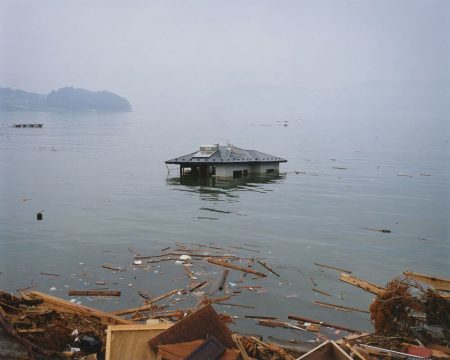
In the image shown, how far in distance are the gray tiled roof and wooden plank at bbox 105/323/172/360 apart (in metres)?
38.7

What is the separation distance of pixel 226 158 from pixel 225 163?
1917 mm

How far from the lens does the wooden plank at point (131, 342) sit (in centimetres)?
788

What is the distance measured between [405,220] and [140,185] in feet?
80.1

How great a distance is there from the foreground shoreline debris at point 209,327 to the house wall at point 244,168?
30499 mm

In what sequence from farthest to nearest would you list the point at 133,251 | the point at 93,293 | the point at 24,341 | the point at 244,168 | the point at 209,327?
the point at 244,168
the point at 133,251
the point at 93,293
the point at 209,327
the point at 24,341

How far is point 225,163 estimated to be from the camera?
47.0 meters

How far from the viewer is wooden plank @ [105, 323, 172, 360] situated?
7879 millimetres

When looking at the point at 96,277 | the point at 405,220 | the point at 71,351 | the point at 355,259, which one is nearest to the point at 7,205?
the point at 96,277

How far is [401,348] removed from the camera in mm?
9734

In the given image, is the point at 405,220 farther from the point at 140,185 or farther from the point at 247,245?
the point at 140,185

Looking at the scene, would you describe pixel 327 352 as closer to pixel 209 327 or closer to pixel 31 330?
pixel 209 327

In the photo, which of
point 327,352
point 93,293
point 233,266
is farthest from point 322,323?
point 93,293

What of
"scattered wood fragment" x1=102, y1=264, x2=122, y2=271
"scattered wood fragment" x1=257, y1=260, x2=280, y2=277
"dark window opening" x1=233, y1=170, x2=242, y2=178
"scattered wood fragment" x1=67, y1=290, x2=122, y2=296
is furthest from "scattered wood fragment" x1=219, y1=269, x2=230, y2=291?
"dark window opening" x1=233, y1=170, x2=242, y2=178

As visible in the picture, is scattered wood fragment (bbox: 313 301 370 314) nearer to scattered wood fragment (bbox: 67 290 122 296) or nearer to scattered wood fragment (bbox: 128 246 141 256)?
scattered wood fragment (bbox: 67 290 122 296)
